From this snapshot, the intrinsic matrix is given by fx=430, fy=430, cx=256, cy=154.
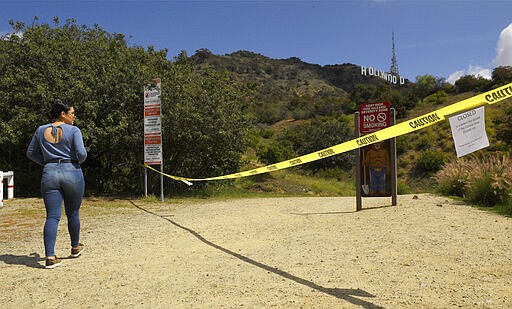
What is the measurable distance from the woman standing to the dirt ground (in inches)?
19.0

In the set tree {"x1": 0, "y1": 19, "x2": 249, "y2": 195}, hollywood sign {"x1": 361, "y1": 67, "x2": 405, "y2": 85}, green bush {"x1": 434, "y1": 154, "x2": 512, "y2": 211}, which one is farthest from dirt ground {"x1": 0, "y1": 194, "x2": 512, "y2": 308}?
hollywood sign {"x1": 361, "y1": 67, "x2": 405, "y2": 85}

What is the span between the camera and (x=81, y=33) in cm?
1633

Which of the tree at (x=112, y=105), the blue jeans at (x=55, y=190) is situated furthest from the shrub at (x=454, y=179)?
the blue jeans at (x=55, y=190)

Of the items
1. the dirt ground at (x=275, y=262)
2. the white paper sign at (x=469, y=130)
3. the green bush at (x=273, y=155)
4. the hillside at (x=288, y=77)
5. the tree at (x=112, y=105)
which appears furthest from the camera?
the hillside at (x=288, y=77)

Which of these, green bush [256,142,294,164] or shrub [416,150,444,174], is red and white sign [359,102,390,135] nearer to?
green bush [256,142,294,164]

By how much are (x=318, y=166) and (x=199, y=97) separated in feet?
53.3

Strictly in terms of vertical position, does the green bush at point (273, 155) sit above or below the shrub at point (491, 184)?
above

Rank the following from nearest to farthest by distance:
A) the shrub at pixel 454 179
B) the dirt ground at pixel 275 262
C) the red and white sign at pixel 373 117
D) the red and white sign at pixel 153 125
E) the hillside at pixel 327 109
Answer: the dirt ground at pixel 275 262 → the red and white sign at pixel 373 117 → the shrub at pixel 454 179 → the red and white sign at pixel 153 125 → the hillside at pixel 327 109

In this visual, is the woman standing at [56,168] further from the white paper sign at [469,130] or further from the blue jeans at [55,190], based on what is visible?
the white paper sign at [469,130]

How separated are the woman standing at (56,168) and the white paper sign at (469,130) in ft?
13.7

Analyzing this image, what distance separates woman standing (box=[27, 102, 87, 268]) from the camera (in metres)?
4.87

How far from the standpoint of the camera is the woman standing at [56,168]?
192 inches

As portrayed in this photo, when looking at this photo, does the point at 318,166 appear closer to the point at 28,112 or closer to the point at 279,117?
the point at 28,112

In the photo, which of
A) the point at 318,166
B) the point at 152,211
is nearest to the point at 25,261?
the point at 152,211
